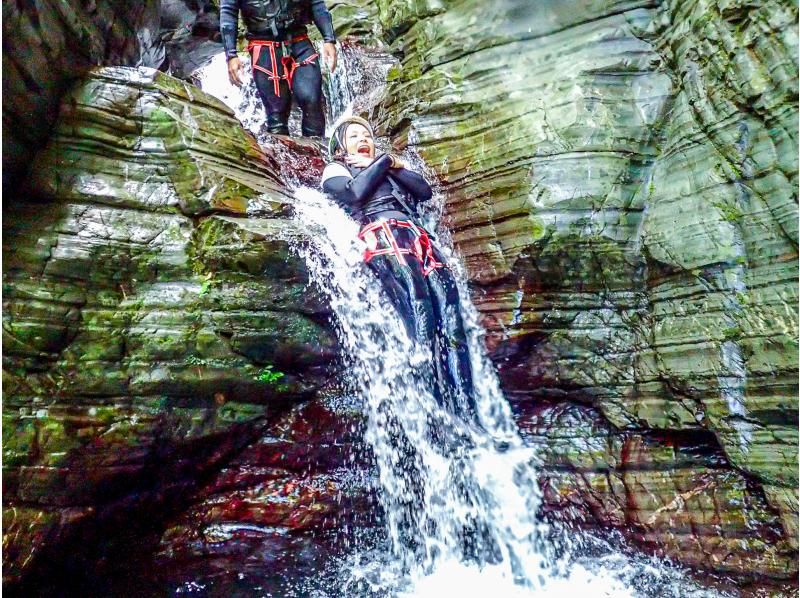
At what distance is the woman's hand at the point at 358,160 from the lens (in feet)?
18.9

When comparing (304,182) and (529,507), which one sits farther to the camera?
(304,182)

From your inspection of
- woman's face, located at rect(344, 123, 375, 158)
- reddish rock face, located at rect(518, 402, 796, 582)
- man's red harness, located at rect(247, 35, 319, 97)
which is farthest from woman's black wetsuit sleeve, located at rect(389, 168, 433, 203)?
man's red harness, located at rect(247, 35, 319, 97)

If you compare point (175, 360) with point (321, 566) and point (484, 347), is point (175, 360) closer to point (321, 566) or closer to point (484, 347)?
point (321, 566)

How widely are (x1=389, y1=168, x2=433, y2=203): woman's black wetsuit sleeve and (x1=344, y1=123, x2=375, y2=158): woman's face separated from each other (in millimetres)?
658

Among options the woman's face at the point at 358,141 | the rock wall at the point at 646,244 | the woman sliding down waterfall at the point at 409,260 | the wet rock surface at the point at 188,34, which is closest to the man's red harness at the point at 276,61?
the woman's face at the point at 358,141

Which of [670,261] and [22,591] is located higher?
[670,261]

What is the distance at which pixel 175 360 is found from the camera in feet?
Result: 13.4

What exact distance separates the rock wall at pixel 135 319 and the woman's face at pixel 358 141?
4.84 ft

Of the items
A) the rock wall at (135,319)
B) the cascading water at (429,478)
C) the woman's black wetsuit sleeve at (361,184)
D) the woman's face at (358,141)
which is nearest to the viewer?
the rock wall at (135,319)

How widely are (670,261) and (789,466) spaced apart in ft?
5.26

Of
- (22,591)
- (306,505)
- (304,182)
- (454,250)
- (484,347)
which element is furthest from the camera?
(304,182)

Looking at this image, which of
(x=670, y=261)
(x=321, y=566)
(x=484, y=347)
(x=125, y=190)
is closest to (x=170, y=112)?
(x=125, y=190)

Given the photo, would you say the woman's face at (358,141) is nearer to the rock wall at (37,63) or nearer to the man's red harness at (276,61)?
the man's red harness at (276,61)

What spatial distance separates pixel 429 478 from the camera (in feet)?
15.1
